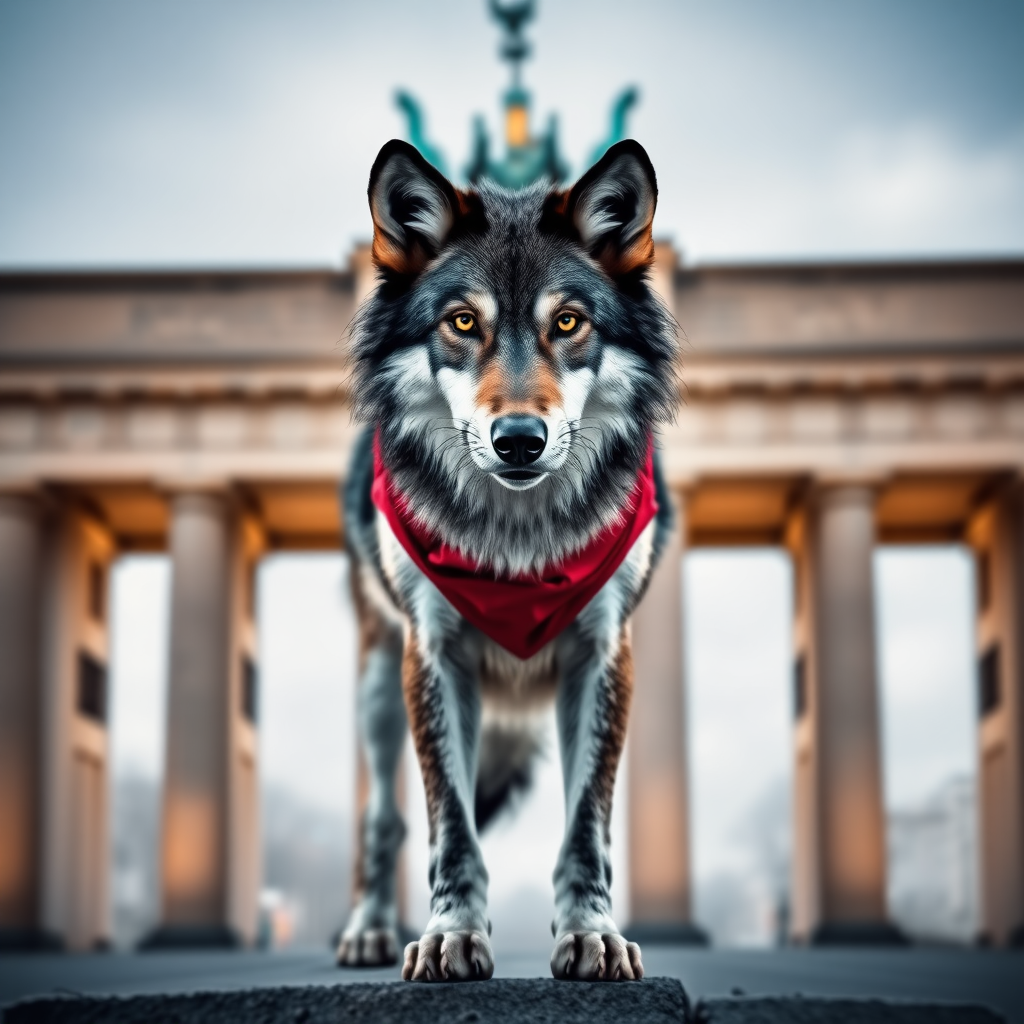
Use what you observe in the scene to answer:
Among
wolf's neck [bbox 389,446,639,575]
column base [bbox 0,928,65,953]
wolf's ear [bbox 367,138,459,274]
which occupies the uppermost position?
wolf's ear [bbox 367,138,459,274]

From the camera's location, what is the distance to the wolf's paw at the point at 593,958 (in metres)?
6.43

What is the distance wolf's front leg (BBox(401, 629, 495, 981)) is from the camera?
642 centimetres

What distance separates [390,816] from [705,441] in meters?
40.8

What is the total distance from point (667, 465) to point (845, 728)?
31.1 feet

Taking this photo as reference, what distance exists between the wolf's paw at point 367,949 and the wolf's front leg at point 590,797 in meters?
2.73

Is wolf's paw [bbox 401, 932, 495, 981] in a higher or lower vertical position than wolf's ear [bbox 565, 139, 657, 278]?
lower

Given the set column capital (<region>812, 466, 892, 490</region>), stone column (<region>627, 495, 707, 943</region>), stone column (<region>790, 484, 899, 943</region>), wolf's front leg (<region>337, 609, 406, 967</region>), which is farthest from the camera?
column capital (<region>812, 466, 892, 490</region>)

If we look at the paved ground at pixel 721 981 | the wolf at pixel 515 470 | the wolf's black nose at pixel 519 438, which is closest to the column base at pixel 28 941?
the paved ground at pixel 721 981

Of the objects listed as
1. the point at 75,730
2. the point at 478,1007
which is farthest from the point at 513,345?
the point at 75,730

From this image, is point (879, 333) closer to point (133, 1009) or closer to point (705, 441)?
point (705, 441)

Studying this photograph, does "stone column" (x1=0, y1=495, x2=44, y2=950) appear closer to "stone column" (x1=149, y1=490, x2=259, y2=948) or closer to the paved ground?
"stone column" (x1=149, y1=490, x2=259, y2=948)

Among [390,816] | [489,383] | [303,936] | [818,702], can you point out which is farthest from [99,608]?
[303,936]

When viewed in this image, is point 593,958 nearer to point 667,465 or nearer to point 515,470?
point 515,470

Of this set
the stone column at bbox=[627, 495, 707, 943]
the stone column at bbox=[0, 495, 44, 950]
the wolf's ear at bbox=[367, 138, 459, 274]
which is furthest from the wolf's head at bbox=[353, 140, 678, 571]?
the stone column at bbox=[0, 495, 44, 950]
